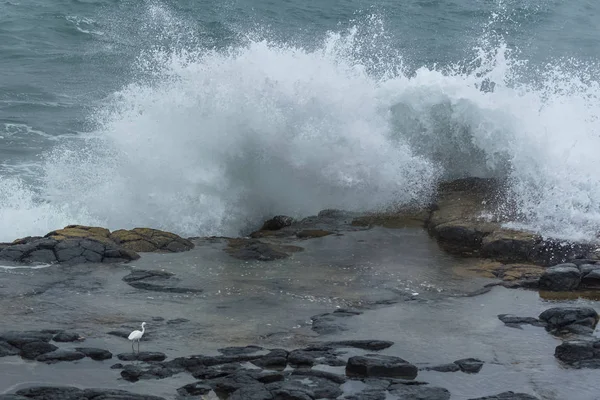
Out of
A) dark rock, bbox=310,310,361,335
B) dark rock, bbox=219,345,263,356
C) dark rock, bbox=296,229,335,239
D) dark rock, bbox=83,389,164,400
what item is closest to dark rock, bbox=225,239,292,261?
dark rock, bbox=296,229,335,239

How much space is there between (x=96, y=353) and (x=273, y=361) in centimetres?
159

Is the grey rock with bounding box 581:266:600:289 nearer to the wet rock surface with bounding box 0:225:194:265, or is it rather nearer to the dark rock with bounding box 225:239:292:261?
the dark rock with bounding box 225:239:292:261

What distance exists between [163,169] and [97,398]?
8212mm

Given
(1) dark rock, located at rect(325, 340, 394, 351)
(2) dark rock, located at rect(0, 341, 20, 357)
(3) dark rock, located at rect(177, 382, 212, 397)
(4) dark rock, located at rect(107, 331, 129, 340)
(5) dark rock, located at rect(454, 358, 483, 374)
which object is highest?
(5) dark rock, located at rect(454, 358, 483, 374)

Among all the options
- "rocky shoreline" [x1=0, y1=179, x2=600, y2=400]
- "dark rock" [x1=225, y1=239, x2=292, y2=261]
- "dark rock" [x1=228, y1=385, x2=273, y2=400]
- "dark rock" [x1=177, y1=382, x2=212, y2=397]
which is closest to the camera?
"dark rock" [x1=228, y1=385, x2=273, y2=400]

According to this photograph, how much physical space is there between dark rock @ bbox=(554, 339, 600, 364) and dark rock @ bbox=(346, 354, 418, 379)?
1.53m

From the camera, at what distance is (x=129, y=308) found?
10172 mm

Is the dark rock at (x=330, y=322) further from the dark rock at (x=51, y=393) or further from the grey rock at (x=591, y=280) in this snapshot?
the grey rock at (x=591, y=280)

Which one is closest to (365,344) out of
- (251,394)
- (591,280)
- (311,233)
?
(251,394)

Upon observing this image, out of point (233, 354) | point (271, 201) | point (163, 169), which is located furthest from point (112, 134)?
point (233, 354)

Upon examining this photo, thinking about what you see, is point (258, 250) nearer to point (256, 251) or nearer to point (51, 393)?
point (256, 251)

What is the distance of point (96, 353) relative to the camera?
867 centimetres

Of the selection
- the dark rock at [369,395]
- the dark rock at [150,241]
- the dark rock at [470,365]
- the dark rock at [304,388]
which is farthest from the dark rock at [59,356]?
the dark rock at [150,241]

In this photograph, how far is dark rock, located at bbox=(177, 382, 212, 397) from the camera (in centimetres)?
796
